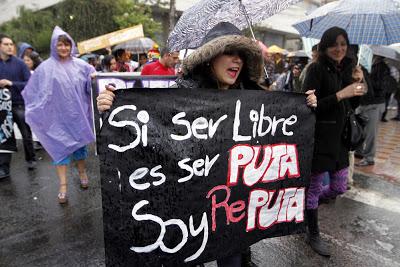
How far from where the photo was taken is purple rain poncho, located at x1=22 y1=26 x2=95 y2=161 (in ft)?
12.2

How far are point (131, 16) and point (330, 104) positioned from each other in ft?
70.6

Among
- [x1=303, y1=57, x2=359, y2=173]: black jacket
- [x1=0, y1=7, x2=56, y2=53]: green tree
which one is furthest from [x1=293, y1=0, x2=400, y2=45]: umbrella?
[x1=0, y1=7, x2=56, y2=53]: green tree

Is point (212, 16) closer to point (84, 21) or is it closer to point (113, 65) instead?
point (113, 65)

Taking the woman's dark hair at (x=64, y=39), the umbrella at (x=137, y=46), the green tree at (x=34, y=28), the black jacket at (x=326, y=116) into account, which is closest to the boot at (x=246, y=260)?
the black jacket at (x=326, y=116)

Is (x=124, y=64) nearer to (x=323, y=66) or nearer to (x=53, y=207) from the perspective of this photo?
(x=53, y=207)

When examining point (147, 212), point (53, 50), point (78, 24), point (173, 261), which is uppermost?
point (78, 24)

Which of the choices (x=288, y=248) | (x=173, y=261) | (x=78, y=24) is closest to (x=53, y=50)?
(x=173, y=261)

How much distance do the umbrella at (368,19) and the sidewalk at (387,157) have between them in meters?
2.39

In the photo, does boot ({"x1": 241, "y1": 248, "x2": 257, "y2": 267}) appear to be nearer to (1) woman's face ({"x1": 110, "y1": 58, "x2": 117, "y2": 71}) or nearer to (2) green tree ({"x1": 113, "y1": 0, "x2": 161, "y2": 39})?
(1) woman's face ({"x1": 110, "y1": 58, "x2": 117, "y2": 71})

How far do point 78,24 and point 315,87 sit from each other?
22.2 meters

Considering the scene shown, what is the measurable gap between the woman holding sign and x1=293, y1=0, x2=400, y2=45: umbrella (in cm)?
→ 52

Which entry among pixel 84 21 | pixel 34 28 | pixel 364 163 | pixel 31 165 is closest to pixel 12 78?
pixel 31 165

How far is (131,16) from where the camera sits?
22328 mm

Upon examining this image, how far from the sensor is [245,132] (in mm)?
2055
